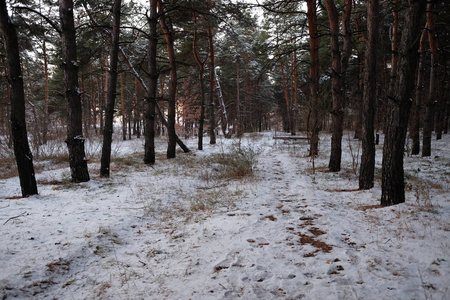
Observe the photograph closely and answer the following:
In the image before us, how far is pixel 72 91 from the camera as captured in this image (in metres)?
6.14

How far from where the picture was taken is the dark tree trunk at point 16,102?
4715mm

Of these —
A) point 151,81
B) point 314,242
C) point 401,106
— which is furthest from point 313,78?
point 314,242

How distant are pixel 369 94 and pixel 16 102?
746 centimetres

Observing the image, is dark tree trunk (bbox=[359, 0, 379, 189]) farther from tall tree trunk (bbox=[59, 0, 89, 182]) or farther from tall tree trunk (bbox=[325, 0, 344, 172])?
tall tree trunk (bbox=[59, 0, 89, 182])

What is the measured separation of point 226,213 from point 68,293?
2536 mm

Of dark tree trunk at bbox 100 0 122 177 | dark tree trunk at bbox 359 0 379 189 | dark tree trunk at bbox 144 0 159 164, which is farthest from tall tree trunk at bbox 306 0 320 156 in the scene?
dark tree trunk at bbox 100 0 122 177

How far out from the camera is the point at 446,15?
12.3 meters

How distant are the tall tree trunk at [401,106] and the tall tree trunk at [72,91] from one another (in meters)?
6.92

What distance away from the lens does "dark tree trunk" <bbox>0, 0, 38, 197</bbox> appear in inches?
186

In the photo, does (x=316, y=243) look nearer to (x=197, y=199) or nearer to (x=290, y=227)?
(x=290, y=227)

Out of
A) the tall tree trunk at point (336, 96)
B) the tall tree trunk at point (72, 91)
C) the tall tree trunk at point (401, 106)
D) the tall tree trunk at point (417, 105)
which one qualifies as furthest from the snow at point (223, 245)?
the tall tree trunk at point (417, 105)

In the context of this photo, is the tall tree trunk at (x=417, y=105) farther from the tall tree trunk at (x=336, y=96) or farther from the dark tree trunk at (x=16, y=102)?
the dark tree trunk at (x=16, y=102)

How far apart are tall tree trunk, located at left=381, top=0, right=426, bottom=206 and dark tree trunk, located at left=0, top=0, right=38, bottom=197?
688 cm

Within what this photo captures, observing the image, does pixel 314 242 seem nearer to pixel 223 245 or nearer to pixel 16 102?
pixel 223 245
